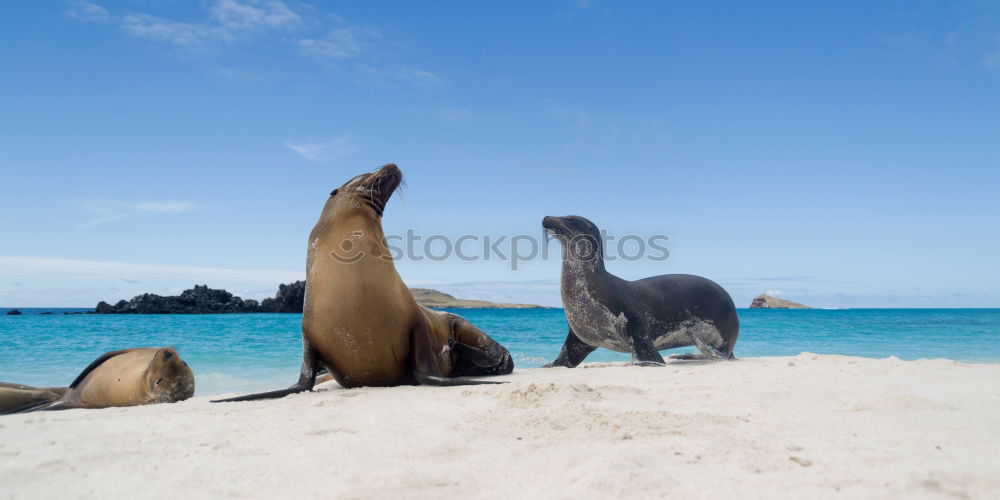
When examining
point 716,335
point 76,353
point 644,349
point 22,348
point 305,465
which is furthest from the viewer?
point 22,348

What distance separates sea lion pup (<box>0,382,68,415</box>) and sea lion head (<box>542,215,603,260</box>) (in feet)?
16.2

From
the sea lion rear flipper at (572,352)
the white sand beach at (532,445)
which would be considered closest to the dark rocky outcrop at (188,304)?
the sea lion rear flipper at (572,352)

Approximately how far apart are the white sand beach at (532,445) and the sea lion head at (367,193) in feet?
5.21

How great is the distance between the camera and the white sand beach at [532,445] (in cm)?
218

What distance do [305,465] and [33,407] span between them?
3819 millimetres

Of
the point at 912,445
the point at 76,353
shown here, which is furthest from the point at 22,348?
the point at 912,445

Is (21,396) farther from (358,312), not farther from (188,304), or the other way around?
(188,304)

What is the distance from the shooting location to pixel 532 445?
2682 mm

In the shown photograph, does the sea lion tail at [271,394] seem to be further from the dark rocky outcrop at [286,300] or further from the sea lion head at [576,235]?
the dark rocky outcrop at [286,300]

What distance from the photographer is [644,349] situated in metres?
7.03

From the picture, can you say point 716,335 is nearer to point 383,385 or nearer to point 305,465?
point 383,385

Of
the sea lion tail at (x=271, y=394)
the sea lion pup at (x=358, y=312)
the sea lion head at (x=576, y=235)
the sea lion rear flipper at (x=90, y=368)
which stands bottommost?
the sea lion tail at (x=271, y=394)

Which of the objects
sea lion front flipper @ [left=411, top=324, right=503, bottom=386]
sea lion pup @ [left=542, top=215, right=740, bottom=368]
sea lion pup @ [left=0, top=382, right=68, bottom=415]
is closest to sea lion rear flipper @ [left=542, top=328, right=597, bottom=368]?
sea lion pup @ [left=542, top=215, right=740, bottom=368]

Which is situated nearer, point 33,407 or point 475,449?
point 475,449
